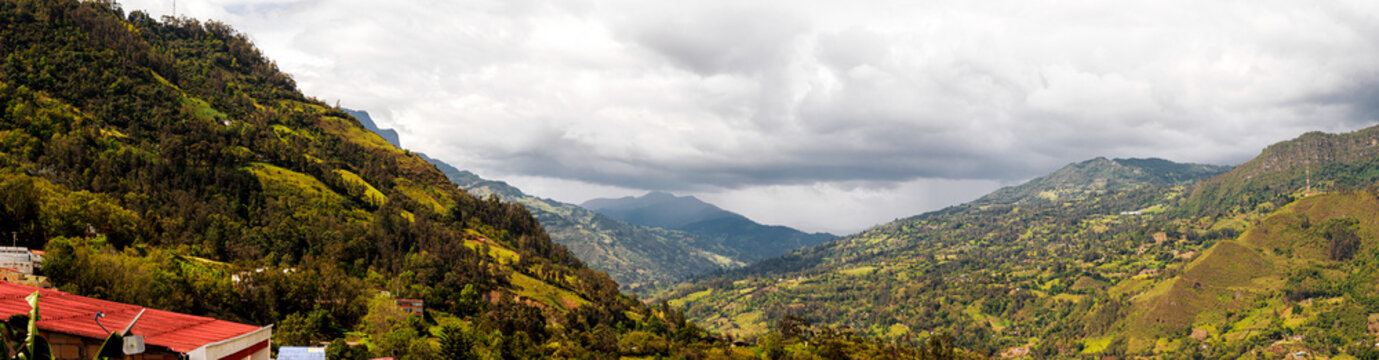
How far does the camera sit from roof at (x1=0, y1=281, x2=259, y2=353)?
18.2 m

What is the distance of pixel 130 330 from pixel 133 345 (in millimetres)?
6267

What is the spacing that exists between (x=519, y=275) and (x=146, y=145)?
84.0m

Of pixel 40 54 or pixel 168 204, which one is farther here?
pixel 40 54

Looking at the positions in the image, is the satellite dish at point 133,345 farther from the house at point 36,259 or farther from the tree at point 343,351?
the house at point 36,259

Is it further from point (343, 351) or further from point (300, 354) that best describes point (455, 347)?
point (300, 354)

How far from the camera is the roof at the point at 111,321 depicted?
18.2 metres

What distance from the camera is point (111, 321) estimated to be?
19453 millimetres

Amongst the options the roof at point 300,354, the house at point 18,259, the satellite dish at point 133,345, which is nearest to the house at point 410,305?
the house at point 18,259

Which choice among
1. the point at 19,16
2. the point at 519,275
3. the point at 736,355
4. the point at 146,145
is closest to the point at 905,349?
the point at 736,355

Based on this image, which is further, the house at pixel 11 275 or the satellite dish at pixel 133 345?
the house at pixel 11 275

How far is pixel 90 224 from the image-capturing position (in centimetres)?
9331

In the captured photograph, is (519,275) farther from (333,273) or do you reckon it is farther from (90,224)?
(90,224)

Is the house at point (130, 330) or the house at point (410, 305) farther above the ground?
the house at point (130, 330)

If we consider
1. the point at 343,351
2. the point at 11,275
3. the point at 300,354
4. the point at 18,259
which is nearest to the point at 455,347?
the point at 343,351
